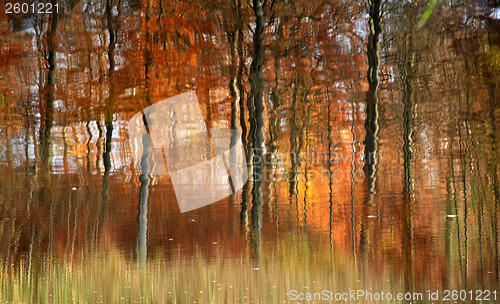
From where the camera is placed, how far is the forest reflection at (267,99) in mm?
3596

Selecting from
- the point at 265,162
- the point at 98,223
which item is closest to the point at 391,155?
the point at 265,162

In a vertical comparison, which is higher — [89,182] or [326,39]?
[326,39]

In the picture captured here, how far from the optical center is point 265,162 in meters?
3.90

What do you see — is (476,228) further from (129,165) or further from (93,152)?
(93,152)

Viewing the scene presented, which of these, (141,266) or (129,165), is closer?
(141,266)

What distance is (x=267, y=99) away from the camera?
400cm

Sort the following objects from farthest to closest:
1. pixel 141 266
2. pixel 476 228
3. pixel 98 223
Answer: pixel 98 223 < pixel 476 228 < pixel 141 266

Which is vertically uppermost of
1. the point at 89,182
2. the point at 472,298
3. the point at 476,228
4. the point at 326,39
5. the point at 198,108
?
the point at 326,39

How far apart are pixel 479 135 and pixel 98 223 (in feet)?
12.2

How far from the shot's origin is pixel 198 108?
3.98 metres

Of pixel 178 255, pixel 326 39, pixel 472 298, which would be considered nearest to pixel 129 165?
pixel 178 255

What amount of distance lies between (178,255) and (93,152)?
1.52 meters

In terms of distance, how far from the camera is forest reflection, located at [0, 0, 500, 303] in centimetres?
360

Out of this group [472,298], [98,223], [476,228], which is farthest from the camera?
[98,223]
